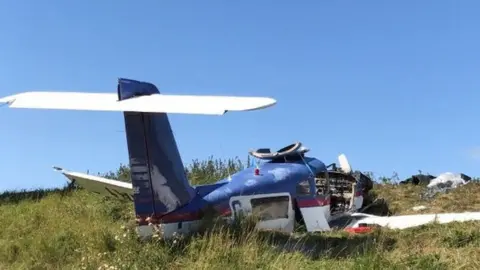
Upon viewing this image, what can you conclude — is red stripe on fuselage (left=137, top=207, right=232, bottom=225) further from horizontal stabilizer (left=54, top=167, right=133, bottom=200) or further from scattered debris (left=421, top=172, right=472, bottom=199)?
scattered debris (left=421, top=172, right=472, bottom=199)

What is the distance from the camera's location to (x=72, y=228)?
9984 millimetres

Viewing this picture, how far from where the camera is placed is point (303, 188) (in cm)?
1095

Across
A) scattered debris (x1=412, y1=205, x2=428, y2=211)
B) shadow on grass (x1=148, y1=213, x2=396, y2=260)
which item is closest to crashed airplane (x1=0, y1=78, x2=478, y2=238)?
shadow on grass (x1=148, y1=213, x2=396, y2=260)

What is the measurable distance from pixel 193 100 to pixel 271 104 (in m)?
1.22

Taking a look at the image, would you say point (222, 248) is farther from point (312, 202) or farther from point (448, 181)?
point (448, 181)

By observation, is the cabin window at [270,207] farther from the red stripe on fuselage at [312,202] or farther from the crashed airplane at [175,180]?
the red stripe on fuselage at [312,202]

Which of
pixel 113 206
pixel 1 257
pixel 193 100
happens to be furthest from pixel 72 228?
pixel 193 100

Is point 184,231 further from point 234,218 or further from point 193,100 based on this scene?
point 193,100

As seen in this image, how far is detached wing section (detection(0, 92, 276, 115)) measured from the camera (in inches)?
266

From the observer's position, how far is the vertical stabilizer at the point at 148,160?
844 centimetres

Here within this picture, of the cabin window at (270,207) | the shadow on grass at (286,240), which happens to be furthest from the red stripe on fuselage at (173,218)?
the cabin window at (270,207)

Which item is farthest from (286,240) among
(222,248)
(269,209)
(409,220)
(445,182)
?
(445,182)

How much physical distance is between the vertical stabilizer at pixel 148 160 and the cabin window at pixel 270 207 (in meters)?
1.58

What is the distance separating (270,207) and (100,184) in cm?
299
